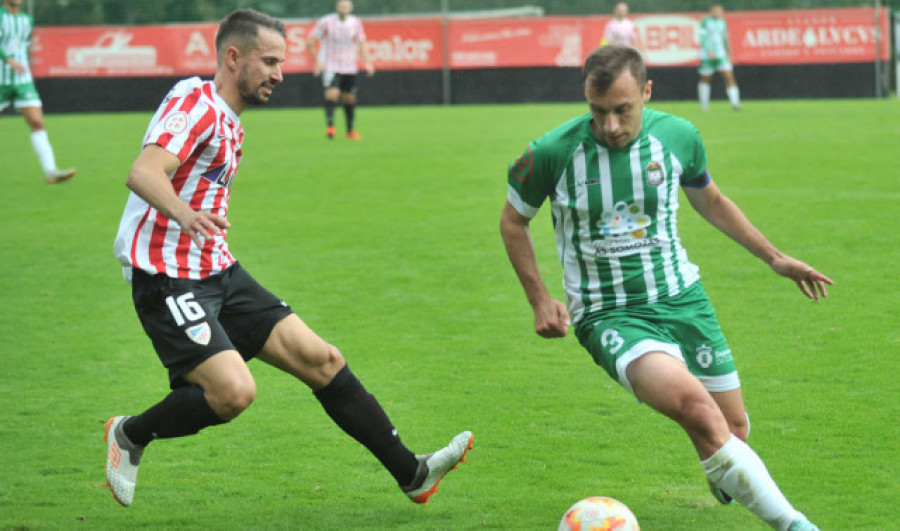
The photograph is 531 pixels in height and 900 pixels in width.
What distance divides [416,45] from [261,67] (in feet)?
84.4

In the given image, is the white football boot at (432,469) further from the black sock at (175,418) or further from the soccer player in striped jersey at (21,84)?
the soccer player in striped jersey at (21,84)

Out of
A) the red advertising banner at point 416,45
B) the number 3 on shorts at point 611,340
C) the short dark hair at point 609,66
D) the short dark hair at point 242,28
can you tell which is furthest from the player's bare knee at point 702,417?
the red advertising banner at point 416,45

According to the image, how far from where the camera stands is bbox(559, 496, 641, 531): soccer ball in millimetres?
4082

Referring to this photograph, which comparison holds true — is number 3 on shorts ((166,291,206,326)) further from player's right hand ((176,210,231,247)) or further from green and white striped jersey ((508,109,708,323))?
green and white striped jersey ((508,109,708,323))

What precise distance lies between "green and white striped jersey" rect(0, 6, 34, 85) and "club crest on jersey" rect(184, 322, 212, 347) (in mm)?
11472

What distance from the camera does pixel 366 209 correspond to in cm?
1271

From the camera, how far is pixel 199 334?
4480mm

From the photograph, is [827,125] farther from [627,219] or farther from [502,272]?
[627,219]

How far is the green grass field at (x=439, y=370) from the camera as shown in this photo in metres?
4.82

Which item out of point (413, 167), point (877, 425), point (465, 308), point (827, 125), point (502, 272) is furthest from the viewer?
point (827, 125)

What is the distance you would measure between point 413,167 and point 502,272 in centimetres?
658

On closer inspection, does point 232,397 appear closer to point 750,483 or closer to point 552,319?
point 552,319

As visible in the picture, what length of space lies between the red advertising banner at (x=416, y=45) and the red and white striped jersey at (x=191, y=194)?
25.1 metres

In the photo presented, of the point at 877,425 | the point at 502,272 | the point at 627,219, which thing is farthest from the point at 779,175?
the point at 627,219
